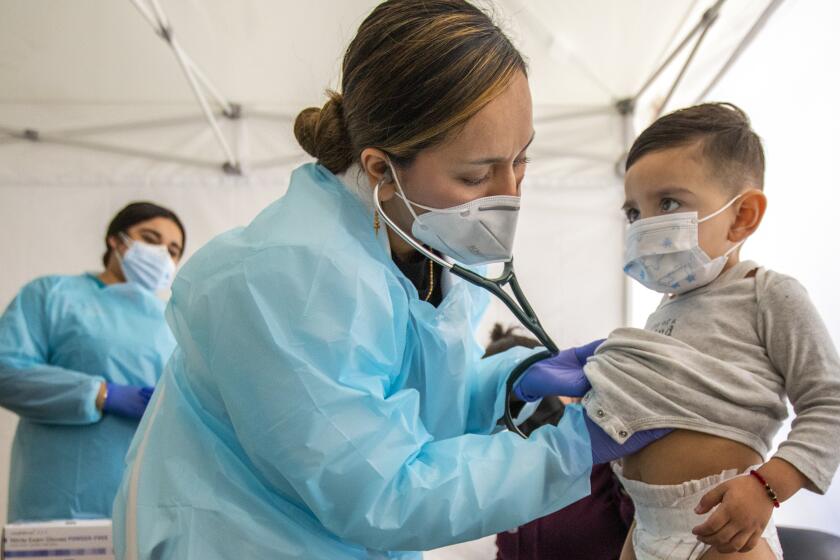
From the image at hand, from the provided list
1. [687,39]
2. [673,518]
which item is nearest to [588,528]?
[673,518]

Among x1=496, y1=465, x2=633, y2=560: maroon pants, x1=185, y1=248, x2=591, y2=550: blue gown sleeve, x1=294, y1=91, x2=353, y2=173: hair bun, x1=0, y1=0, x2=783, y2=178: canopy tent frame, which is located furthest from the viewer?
x1=0, y1=0, x2=783, y2=178: canopy tent frame

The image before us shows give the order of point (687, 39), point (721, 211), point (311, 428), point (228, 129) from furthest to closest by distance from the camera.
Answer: point (228, 129) → point (687, 39) → point (721, 211) → point (311, 428)

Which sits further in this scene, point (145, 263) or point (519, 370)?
point (145, 263)

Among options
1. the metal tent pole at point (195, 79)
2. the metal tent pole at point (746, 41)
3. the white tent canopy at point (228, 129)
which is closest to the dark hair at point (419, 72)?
the metal tent pole at point (746, 41)

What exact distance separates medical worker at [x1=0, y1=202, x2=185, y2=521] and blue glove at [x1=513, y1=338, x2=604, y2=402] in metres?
1.57

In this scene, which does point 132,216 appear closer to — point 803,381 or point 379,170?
point 379,170

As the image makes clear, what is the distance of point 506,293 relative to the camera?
1.04m

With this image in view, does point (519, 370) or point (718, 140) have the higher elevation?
point (718, 140)

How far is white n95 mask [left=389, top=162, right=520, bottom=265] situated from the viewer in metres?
1.01

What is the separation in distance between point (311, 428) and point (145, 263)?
1955 mm

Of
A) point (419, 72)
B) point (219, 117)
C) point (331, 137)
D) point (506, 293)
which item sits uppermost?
point (419, 72)

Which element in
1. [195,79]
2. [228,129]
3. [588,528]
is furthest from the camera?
[228,129]

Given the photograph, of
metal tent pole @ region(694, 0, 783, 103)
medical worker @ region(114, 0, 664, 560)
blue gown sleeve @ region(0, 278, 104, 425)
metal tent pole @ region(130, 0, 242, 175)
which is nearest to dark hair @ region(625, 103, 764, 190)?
medical worker @ region(114, 0, 664, 560)

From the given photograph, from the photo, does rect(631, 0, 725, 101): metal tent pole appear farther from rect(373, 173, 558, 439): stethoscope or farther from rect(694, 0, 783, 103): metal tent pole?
rect(373, 173, 558, 439): stethoscope
